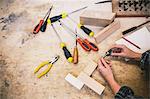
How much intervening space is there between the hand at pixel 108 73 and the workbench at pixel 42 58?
3 centimetres

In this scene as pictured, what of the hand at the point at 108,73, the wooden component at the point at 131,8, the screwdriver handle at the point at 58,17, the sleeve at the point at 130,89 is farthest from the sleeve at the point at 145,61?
the screwdriver handle at the point at 58,17

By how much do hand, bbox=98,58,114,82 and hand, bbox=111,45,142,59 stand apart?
0.20 feet

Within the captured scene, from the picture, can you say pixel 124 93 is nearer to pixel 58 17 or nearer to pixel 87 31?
pixel 87 31

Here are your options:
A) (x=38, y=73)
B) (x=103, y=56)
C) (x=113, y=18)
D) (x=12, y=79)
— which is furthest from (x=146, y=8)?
(x=12, y=79)

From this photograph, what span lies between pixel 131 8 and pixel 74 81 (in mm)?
574

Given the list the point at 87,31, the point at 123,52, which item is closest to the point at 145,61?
the point at 123,52

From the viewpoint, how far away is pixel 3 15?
1621 mm

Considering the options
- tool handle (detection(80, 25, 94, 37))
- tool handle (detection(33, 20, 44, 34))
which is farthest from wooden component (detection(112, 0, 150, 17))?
tool handle (detection(33, 20, 44, 34))

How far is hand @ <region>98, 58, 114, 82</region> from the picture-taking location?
47.4 inches

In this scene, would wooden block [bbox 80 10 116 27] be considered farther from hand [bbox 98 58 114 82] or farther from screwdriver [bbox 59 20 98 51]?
hand [bbox 98 58 114 82]

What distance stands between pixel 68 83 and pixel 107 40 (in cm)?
33

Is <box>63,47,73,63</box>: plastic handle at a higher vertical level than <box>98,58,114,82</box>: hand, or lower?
higher

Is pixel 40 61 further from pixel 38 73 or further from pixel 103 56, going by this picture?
pixel 103 56

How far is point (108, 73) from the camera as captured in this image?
121 cm
